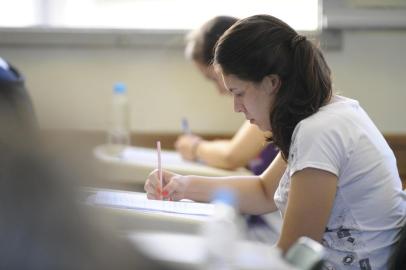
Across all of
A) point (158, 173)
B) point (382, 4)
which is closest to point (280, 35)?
point (158, 173)

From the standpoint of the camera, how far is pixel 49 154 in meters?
0.43

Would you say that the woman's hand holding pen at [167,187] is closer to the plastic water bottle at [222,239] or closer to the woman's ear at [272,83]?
the woman's ear at [272,83]

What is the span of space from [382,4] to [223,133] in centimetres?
83

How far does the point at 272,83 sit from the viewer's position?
4.41 feet

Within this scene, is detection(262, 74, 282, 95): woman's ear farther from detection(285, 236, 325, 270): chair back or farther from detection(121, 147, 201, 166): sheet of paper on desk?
detection(121, 147, 201, 166): sheet of paper on desk

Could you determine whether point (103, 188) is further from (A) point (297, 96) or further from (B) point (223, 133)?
(B) point (223, 133)

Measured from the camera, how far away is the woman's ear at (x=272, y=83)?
1333 millimetres

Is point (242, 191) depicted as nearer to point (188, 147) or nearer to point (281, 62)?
point (281, 62)

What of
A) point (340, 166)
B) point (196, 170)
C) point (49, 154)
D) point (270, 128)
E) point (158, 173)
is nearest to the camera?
point (49, 154)

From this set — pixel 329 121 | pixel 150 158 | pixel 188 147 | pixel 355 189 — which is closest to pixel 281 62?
pixel 329 121

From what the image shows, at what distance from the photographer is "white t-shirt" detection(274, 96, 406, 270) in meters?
1.26

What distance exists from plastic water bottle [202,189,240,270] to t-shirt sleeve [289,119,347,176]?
1.59 feet

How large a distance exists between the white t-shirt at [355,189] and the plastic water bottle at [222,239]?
1.67 feet

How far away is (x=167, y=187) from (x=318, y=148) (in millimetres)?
453
